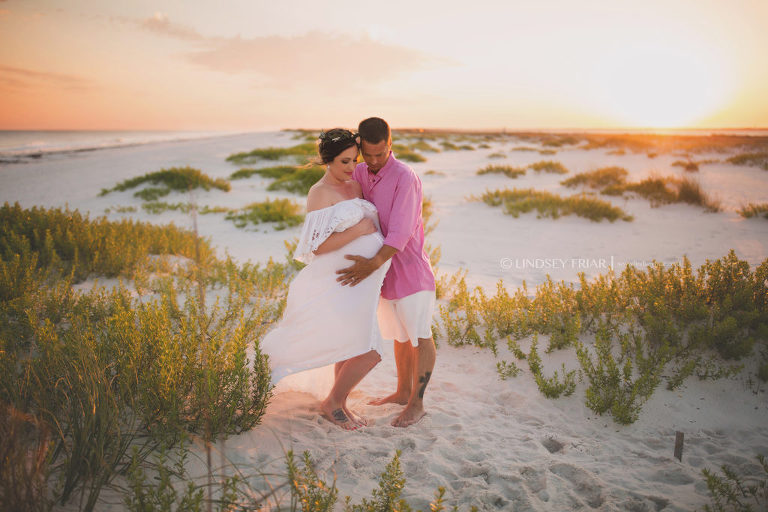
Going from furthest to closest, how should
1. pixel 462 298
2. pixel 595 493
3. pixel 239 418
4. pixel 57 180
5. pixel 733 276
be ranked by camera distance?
pixel 57 180 < pixel 462 298 < pixel 733 276 < pixel 239 418 < pixel 595 493

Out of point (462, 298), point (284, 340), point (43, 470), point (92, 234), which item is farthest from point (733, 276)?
point (92, 234)

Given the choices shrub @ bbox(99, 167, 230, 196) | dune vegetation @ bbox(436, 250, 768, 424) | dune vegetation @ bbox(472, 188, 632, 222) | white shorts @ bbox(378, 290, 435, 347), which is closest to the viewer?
white shorts @ bbox(378, 290, 435, 347)

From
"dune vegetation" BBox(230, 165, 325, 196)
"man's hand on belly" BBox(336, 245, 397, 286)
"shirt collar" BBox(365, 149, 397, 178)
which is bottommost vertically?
"man's hand on belly" BBox(336, 245, 397, 286)

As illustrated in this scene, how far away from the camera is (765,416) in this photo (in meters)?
3.02

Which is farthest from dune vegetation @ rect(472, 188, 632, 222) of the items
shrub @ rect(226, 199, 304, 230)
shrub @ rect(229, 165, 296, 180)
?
shrub @ rect(229, 165, 296, 180)

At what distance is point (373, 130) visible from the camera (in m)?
2.68

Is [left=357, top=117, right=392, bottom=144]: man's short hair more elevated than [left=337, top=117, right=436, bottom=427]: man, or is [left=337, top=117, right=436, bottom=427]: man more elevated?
[left=357, top=117, right=392, bottom=144]: man's short hair

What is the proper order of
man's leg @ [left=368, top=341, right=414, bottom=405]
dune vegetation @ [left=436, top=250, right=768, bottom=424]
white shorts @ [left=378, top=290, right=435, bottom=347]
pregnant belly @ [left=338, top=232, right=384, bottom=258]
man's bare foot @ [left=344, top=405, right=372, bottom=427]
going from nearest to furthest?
pregnant belly @ [left=338, top=232, right=384, bottom=258] < white shorts @ [left=378, top=290, right=435, bottom=347] < man's bare foot @ [left=344, top=405, right=372, bottom=427] < dune vegetation @ [left=436, top=250, right=768, bottom=424] < man's leg @ [left=368, top=341, right=414, bottom=405]

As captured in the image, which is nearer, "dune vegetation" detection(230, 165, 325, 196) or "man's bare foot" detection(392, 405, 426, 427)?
"man's bare foot" detection(392, 405, 426, 427)

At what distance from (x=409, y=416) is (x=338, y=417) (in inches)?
21.1

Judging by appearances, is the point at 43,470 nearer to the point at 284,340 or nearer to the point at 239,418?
the point at 239,418

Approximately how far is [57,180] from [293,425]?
58.3ft

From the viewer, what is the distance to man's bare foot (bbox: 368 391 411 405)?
3.41m

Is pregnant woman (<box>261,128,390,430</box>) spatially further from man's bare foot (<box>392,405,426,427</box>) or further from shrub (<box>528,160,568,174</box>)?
shrub (<box>528,160,568,174</box>)
